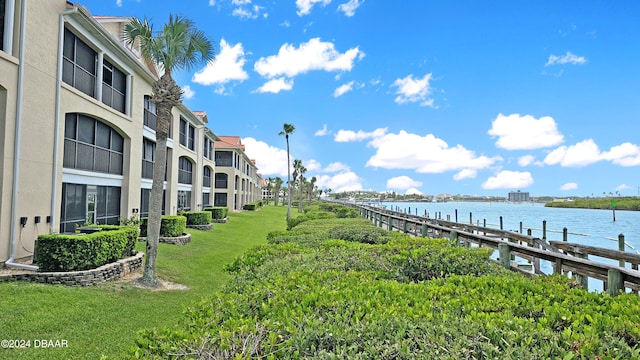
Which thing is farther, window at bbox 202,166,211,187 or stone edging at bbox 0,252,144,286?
window at bbox 202,166,211,187

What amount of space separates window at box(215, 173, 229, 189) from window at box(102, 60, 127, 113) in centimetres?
2602

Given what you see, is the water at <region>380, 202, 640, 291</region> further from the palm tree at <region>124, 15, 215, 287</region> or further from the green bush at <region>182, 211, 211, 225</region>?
the green bush at <region>182, 211, 211, 225</region>

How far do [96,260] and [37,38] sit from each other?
6563mm

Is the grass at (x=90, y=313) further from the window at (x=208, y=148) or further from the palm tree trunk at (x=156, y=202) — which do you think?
the window at (x=208, y=148)

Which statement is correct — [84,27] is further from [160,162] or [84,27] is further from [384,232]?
[384,232]

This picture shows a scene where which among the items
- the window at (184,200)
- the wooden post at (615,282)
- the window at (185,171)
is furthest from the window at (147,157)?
the wooden post at (615,282)

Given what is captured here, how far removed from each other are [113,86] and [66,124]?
12.0 ft

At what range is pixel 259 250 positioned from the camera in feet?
21.6

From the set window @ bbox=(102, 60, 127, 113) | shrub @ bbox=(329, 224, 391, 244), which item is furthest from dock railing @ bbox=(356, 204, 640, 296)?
window @ bbox=(102, 60, 127, 113)

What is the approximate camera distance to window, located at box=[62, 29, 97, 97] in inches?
491

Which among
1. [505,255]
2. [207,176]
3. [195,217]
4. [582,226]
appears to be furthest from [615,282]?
[582,226]

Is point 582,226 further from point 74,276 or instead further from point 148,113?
point 74,276

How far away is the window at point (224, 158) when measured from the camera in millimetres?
42969

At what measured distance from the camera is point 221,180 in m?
42.6
